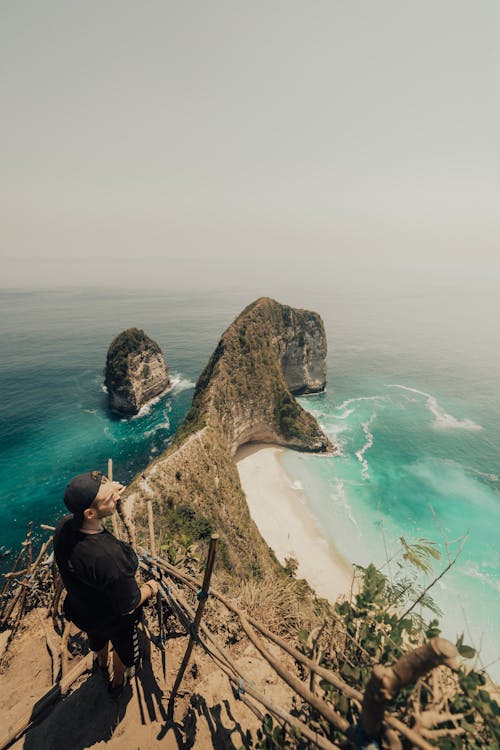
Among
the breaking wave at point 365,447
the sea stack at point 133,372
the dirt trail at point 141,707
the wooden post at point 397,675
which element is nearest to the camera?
the wooden post at point 397,675

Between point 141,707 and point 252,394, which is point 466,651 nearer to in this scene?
point 141,707

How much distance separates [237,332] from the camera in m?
45.5

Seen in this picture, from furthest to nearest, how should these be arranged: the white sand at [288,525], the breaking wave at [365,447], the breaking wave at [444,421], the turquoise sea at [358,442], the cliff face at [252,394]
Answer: the breaking wave at [444,421] < the breaking wave at [365,447] < the cliff face at [252,394] < the turquoise sea at [358,442] < the white sand at [288,525]

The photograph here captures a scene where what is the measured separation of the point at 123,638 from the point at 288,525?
2942 centimetres

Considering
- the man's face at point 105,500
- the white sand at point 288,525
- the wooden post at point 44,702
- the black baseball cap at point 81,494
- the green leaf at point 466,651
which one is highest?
the black baseball cap at point 81,494

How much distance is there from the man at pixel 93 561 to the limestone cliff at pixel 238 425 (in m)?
5.07

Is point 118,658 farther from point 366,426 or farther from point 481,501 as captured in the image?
point 366,426

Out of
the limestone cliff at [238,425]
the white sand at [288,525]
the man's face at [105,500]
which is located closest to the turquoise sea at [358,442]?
the white sand at [288,525]

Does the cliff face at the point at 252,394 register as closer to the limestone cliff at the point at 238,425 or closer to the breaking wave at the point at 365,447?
the limestone cliff at the point at 238,425

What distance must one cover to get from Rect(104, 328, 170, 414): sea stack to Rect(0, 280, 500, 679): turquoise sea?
2.57 metres

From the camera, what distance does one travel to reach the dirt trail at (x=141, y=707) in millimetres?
4297

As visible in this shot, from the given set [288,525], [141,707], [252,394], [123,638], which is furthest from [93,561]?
[252,394]

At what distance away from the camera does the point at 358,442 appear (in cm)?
4600

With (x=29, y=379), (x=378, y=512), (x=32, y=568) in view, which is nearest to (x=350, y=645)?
(x=32, y=568)
